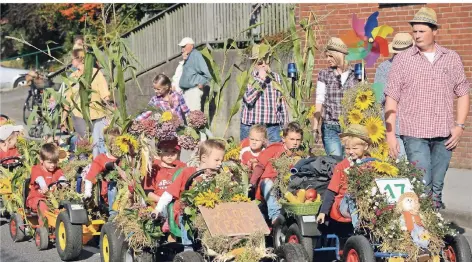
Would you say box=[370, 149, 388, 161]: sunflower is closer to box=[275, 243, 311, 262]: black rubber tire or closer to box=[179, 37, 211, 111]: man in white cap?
box=[275, 243, 311, 262]: black rubber tire

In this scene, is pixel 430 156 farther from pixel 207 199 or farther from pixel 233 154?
pixel 207 199

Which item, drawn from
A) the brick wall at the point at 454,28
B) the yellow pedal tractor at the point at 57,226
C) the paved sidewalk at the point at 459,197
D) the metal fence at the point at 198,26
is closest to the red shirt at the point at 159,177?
the yellow pedal tractor at the point at 57,226

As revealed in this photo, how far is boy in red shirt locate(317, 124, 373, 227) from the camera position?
7648 millimetres

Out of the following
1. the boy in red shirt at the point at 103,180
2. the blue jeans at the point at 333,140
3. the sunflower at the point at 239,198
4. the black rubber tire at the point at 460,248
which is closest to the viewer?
the black rubber tire at the point at 460,248

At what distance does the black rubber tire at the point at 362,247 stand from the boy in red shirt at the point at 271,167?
167 centimetres

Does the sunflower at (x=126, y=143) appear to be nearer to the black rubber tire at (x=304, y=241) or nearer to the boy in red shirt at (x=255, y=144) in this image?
the black rubber tire at (x=304, y=241)

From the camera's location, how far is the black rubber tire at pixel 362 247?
6848 mm

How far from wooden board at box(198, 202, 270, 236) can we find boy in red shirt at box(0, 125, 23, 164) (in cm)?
525

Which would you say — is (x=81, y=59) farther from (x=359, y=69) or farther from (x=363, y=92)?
(x=363, y=92)

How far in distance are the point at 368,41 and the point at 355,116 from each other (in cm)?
191

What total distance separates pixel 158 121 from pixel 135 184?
0.60 meters

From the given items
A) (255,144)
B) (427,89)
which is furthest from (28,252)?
(427,89)

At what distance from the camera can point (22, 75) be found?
28781mm

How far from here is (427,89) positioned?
8117mm
